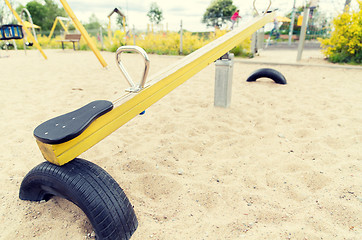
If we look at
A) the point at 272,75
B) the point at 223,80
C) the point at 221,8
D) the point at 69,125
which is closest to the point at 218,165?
the point at 69,125

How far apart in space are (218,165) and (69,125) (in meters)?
1.16

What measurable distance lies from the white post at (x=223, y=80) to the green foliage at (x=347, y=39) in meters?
4.86

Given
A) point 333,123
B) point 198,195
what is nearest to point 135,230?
point 198,195

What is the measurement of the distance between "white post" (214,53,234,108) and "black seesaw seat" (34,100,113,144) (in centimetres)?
192

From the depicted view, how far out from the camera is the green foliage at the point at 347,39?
583cm

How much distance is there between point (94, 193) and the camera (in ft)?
3.48

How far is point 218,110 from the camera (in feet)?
9.56

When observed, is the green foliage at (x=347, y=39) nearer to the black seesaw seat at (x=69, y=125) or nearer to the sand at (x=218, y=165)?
the sand at (x=218, y=165)

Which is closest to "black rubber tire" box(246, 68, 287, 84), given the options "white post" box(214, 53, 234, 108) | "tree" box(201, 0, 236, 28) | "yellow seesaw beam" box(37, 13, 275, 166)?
"white post" box(214, 53, 234, 108)

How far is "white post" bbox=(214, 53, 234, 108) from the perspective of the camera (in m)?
2.80

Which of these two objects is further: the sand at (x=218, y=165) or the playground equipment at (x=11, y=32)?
the playground equipment at (x=11, y=32)

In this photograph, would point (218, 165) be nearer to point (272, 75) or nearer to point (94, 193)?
point (94, 193)

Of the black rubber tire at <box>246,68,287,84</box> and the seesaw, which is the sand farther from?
the black rubber tire at <box>246,68,287,84</box>

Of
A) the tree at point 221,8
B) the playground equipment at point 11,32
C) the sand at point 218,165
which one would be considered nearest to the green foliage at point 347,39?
the sand at point 218,165
